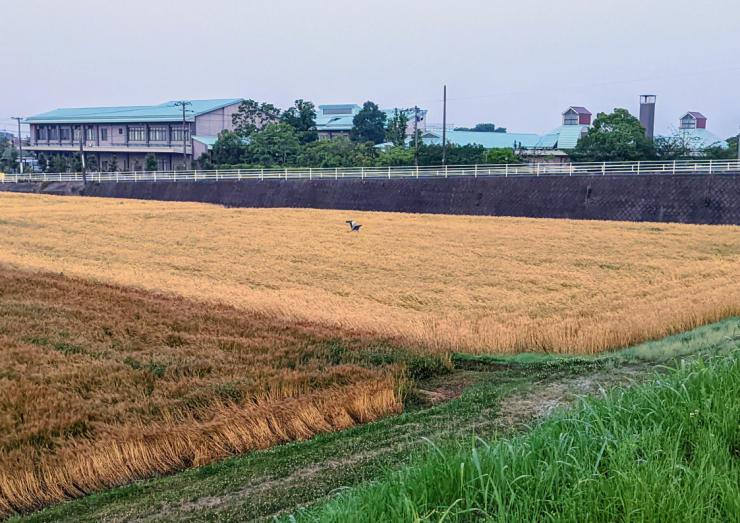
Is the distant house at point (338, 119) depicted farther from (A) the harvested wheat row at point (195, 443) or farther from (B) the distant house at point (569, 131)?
(A) the harvested wheat row at point (195, 443)

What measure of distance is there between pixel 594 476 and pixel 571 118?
77933mm

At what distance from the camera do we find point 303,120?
76125 millimetres

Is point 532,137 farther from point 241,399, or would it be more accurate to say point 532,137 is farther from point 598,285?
point 241,399

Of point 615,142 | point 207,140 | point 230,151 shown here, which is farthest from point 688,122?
point 207,140

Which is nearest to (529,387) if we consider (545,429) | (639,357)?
(639,357)

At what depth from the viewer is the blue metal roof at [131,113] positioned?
3238 inches

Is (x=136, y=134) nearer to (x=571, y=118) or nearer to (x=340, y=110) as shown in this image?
(x=340, y=110)

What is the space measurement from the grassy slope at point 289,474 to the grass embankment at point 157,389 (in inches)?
19.6

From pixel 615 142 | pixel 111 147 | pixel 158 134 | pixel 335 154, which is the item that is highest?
pixel 158 134

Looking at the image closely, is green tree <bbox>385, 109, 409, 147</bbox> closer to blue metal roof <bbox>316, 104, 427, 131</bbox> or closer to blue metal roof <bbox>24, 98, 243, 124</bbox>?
blue metal roof <bbox>316, 104, 427, 131</bbox>

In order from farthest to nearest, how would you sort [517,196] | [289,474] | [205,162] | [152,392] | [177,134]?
1. [177,134]
2. [205,162]
3. [517,196]
4. [152,392]
5. [289,474]

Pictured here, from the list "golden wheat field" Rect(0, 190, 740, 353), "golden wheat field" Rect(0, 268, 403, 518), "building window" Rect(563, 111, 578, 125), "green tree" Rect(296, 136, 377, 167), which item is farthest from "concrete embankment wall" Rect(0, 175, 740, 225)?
"building window" Rect(563, 111, 578, 125)

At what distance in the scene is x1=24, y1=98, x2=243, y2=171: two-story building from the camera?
267 feet

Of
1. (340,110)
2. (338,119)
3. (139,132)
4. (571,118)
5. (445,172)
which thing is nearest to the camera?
(445,172)
